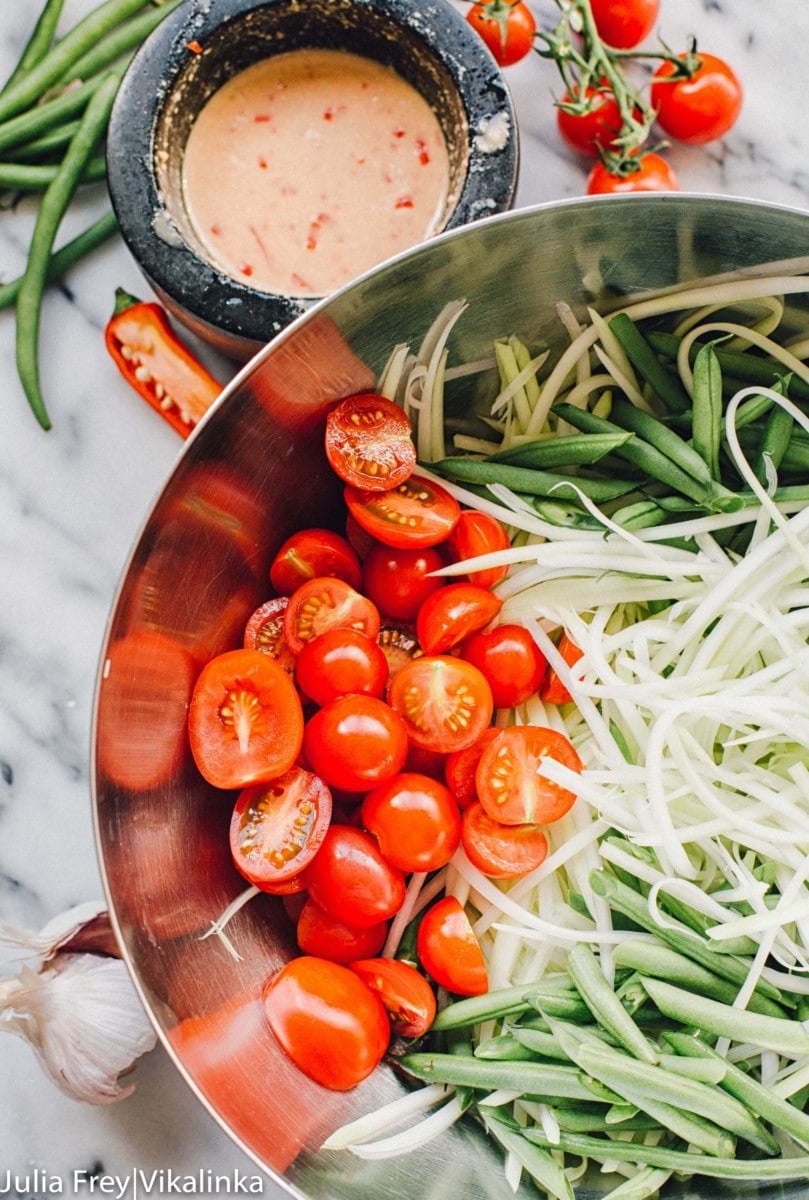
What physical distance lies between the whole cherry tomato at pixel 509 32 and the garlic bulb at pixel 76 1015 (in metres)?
1.38

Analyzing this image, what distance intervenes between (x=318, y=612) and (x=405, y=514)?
0.16m

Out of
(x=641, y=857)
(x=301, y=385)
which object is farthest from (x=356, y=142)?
(x=641, y=857)

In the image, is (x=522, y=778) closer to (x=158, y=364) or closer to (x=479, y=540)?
(x=479, y=540)

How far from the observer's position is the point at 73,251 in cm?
164

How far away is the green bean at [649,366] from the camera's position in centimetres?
136

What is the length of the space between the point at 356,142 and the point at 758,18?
2.19ft

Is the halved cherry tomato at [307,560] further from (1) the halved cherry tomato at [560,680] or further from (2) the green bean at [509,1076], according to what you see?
(2) the green bean at [509,1076]

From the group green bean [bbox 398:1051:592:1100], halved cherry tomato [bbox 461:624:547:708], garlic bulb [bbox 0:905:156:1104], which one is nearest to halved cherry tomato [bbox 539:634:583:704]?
halved cherry tomato [bbox 461:624:547:708]

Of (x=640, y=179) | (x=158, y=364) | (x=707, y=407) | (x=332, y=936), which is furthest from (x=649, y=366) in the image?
(x=332, y=936)

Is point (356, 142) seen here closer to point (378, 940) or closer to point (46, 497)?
point (46, 497)

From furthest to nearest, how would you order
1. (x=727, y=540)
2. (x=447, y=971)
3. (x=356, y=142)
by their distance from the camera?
(x=356, y=142) → (x=727, y=540) → (x=447, y=971)

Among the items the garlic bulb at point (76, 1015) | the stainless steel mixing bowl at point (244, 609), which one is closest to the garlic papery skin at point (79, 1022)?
the garlic bulb at point (76, 1015)

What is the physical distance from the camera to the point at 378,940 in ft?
4.48

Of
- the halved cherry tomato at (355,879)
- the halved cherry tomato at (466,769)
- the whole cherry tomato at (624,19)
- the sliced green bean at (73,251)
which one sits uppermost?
the sliced green bean at (73,251)
